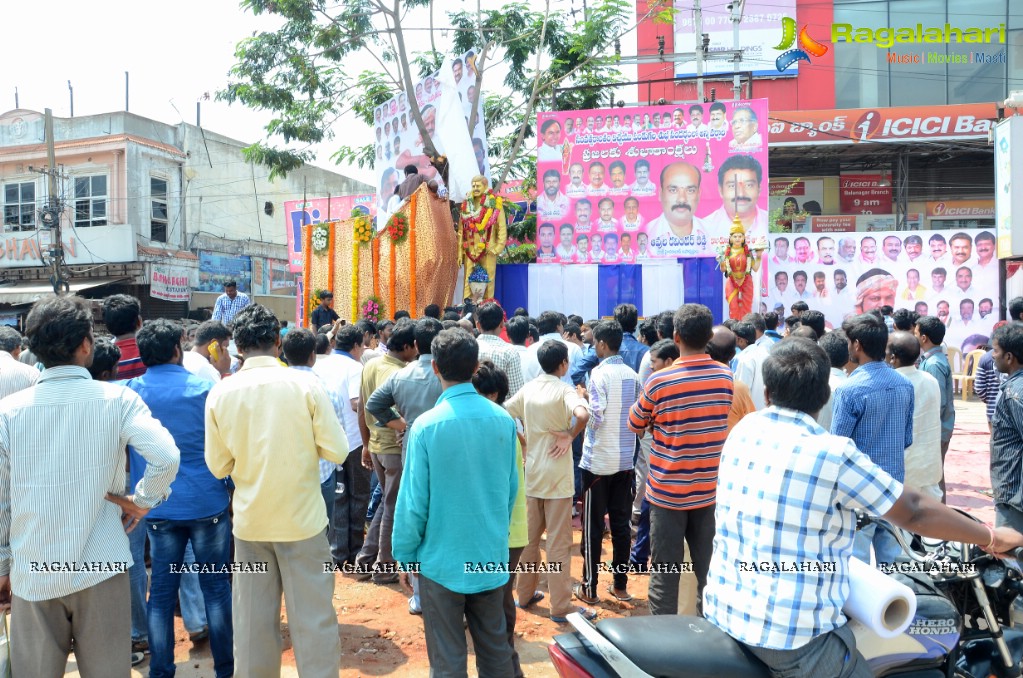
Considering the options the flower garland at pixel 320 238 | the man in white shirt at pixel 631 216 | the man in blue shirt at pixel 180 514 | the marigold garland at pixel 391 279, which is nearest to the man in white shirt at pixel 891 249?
the man in white shirt at pixel 631 216

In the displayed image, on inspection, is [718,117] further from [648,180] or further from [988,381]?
[988,381]

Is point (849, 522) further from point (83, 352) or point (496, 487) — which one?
point (83, 352)

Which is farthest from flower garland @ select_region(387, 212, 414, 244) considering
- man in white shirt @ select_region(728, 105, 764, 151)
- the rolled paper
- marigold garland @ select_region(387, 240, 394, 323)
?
the rolled paper

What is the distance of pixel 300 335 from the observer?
433 centimetres

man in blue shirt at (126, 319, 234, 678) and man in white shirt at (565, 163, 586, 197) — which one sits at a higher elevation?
man in white shirt at (565, 163, 586, 197)

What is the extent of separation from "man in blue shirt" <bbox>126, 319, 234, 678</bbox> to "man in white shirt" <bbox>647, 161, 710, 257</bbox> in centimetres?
1138

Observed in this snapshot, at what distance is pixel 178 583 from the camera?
12.3ft

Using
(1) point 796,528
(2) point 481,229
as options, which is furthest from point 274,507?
(2) point 481,229

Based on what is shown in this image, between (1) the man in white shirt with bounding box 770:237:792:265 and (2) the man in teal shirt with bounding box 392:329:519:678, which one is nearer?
(2) the man in teal shirt with bounding box 392:329:519:678

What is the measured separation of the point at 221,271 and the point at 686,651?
26.5m

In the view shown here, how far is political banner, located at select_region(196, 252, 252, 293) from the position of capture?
25.8 meters

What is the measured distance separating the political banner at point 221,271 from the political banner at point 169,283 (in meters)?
0.64

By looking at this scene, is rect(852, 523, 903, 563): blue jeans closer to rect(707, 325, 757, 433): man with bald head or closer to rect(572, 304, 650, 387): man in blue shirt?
rect(707, 325, 757, 433): man with bald head

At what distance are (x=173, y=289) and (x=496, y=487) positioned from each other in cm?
2377
